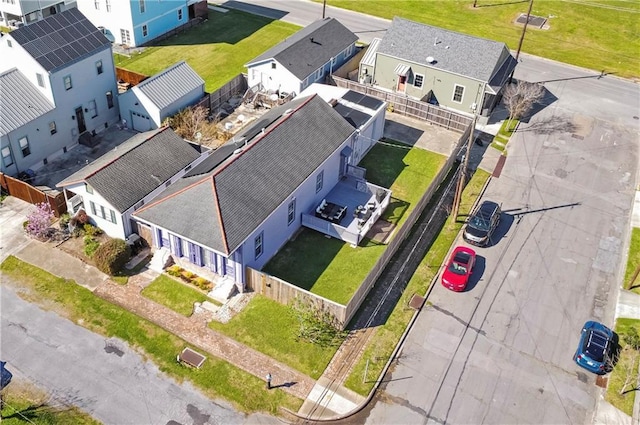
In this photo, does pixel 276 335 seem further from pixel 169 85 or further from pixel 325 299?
pixel 169 85

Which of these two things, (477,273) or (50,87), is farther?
(50,87)

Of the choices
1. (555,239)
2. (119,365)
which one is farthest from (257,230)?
(555,239)

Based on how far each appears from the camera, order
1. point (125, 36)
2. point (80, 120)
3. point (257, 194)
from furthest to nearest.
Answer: point (125, 36) < point (80, 120) < point (257, 194)

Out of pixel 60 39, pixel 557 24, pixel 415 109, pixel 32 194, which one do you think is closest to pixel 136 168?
pixel 32 194

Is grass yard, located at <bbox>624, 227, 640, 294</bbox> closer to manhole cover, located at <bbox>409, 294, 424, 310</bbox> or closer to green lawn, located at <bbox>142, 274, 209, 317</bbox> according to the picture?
manhole cover, located at <bbox>409, 294, 424, 310</bbox>

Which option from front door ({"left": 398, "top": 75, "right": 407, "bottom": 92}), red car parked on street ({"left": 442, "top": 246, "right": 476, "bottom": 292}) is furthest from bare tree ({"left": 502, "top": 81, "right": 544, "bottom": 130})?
red car parked on street ({"left": 442, "top": 246, "right": 476, "bottom": 292})

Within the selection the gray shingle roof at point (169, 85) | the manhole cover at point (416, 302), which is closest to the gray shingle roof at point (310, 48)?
the gray shingle roof at point (169, 85)

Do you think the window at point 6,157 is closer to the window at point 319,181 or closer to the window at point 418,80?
the window at point 319,181

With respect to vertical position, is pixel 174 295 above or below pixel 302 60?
below
